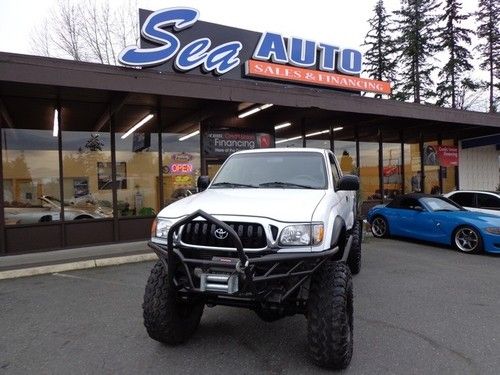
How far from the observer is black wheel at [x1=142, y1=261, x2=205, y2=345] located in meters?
3.90

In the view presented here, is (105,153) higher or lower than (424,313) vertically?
higher

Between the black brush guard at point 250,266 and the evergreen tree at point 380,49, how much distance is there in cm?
3997

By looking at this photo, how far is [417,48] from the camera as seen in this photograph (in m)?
37.9

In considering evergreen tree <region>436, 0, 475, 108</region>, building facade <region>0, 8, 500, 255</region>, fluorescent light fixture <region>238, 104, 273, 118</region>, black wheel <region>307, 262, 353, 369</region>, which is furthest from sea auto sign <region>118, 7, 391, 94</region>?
evergreen tree <region>436, 0, 475, 108</region>

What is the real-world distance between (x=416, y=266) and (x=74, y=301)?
20.3ft

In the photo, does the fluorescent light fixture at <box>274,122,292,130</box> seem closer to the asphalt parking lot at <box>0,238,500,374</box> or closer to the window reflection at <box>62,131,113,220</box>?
the window reflection at <box>62,131,113,220</box>

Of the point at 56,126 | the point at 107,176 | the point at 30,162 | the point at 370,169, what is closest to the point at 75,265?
the point at 107,176

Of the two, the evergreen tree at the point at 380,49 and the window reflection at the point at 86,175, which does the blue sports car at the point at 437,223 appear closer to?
the window reflection at the point at 86,175

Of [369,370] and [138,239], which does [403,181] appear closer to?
[138,239]

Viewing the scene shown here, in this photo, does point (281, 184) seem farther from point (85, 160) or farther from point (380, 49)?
point (380, 49)

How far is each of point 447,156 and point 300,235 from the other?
16.9 m

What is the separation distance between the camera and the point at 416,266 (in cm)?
803

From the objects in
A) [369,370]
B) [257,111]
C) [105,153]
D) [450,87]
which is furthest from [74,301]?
[450,87]

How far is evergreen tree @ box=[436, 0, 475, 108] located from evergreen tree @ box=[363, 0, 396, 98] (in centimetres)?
509
